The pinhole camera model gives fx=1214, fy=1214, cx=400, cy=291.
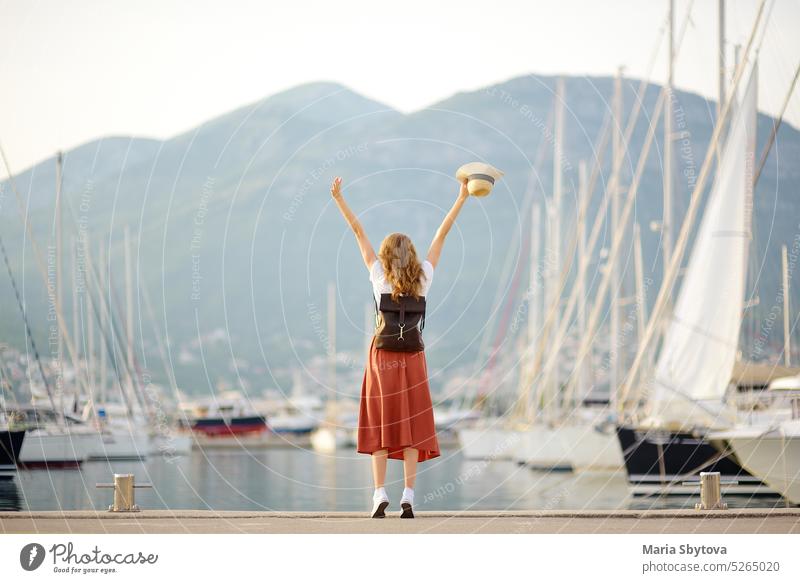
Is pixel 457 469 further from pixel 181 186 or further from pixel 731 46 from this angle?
pixel 181 186

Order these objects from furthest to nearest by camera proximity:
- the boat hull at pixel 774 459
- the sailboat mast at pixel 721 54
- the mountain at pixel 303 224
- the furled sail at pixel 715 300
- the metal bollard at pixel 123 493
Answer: the mountain at pixel 303 224
the furled sail at pixel 715 300
the sailboat mast at pixel 721 54
the boat hull at pixel 774 459
the metal bollard at pixel 123 493

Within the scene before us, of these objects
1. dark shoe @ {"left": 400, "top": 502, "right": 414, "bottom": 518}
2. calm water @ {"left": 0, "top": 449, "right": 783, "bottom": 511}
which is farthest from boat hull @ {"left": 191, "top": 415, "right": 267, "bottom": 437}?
dark shoe @ {"left": 400, "top": 502, "right": 414, "bottom": 518}

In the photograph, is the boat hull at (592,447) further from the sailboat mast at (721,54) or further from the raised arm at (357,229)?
the raised arm at (357,229)

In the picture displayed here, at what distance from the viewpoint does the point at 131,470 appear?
137 ft

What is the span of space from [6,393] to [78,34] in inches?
585

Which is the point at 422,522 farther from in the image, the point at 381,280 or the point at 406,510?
the point at 381,280

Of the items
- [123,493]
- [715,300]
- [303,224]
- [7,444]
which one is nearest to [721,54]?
[715,300]

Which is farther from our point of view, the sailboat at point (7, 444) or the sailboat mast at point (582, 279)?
the sailboat mast at point (582, 279)

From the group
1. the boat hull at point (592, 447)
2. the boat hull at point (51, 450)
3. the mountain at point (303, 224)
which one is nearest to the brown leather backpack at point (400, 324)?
the boat hull at point (51, 450)

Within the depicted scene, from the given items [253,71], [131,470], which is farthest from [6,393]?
[131,470]

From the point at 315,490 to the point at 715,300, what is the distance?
42.0 ft

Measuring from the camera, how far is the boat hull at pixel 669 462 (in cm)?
2566

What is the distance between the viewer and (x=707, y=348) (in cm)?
2402

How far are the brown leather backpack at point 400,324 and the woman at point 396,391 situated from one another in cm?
5
